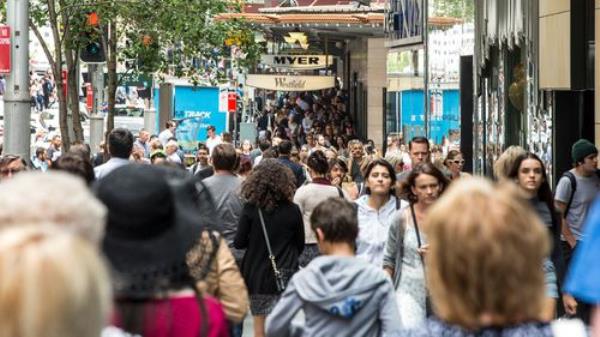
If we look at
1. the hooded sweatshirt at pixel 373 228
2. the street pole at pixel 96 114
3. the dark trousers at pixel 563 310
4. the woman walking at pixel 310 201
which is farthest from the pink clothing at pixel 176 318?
the street pole at pixel 96 114

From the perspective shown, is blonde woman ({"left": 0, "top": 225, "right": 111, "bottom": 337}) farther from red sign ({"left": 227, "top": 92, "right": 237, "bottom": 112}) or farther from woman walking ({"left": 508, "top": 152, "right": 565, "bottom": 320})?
red sign ({"left": 227, "top": 92, "right": 237, "bottom": 112})

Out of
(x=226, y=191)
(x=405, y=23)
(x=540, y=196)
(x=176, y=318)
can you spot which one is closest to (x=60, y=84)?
(x=405, y=23)

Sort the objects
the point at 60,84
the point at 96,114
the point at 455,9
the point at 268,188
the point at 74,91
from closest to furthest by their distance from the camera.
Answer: the point at 268,188, the point at 455,9, the point at 60,84, the point at 74,91, the point at 96,114

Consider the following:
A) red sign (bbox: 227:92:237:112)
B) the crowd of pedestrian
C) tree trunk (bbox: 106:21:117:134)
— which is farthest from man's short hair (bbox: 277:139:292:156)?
red sign (bbox: 227:92:237:112)

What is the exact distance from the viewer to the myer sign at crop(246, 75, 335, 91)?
40.6m

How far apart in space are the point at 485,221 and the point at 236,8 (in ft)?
82.1

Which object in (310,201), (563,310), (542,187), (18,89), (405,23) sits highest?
(405,23)

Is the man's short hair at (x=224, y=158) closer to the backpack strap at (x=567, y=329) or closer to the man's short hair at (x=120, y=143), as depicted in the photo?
the man's short hair at (x=120, y=143)

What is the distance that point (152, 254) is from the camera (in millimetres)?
4785

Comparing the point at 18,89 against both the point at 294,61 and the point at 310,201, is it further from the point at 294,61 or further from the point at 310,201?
the point at 294,61

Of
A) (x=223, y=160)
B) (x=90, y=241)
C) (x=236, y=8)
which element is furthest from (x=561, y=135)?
(x=90, y=241)

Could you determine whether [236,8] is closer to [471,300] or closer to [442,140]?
[442,140]

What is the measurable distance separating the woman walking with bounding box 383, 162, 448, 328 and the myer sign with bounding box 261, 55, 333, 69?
33764 millimetres

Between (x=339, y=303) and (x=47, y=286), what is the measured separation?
424 centimetres
